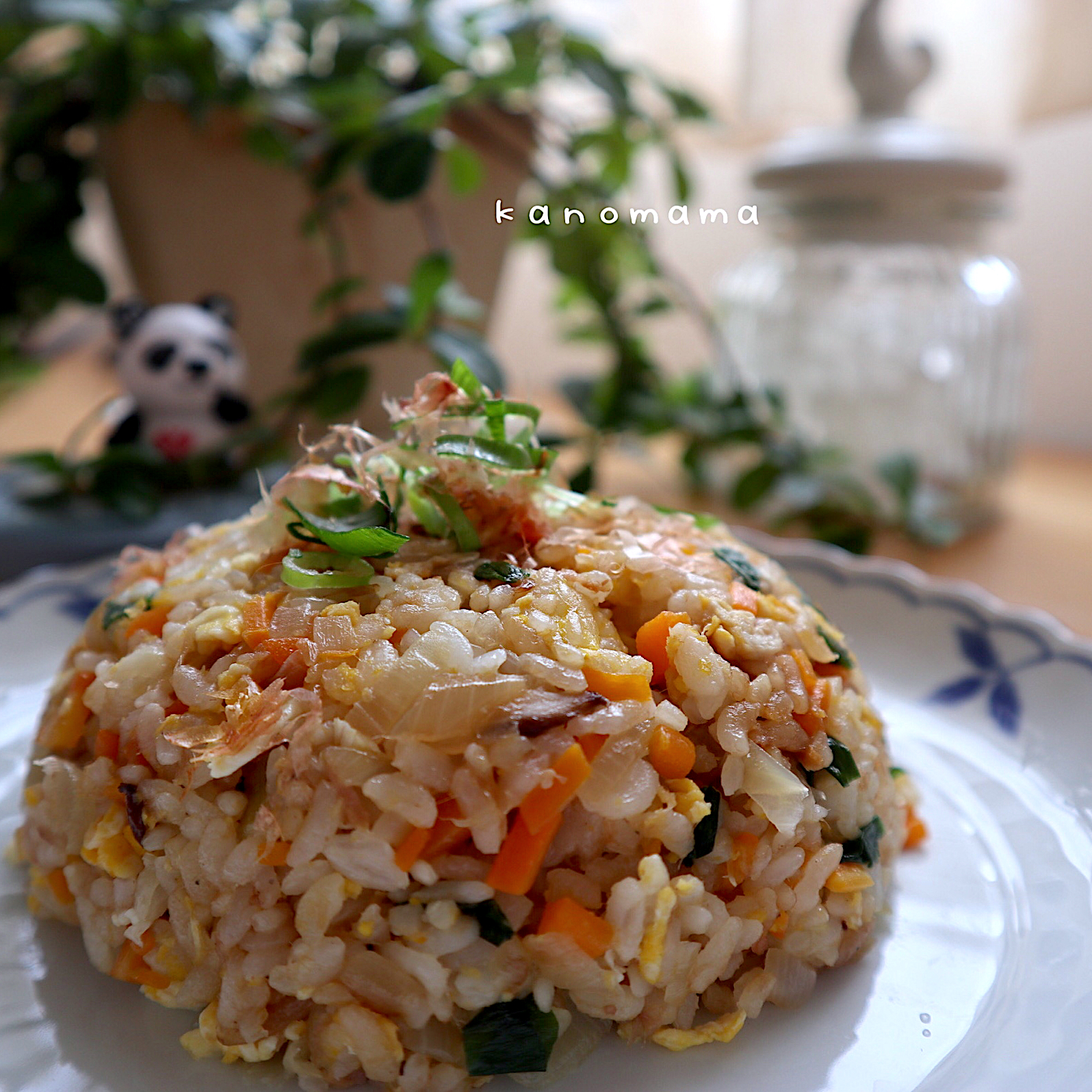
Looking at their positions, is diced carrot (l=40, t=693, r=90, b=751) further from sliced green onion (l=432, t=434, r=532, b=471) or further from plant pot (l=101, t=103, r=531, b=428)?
plant pot (l=101, t=103, r=531, b=428)

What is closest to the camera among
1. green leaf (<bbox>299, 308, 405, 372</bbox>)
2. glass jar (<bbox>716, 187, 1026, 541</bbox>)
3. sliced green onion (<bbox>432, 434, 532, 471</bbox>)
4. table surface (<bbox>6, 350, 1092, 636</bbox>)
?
sliced green onion (<bbox>432, 434, 532, 471</bbox>)

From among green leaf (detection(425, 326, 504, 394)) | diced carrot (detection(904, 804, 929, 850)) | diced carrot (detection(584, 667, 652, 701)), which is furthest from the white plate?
green leaf (detection(425, 326, 504, 394))

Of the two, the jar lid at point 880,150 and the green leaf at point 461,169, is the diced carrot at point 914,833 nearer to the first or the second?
the green leaf at point 461,169

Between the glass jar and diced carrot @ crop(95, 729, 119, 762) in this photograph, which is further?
the glass jar

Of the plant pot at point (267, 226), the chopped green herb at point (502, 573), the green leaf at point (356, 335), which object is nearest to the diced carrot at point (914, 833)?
the chopped green herb at point (502, 573)

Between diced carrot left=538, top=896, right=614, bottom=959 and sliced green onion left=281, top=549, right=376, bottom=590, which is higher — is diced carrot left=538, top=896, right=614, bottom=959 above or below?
below

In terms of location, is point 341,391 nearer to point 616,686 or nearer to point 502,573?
point 502,573

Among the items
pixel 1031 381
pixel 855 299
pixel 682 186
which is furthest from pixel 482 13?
pixel 1031 381
